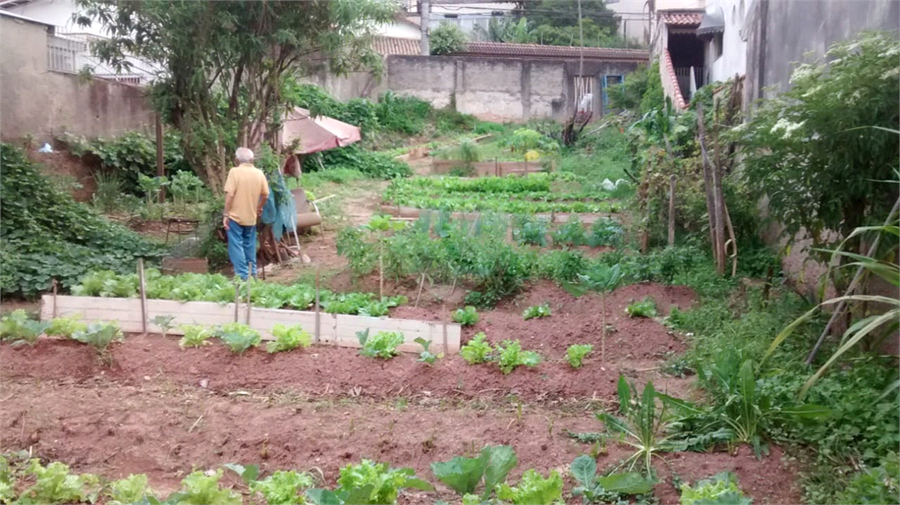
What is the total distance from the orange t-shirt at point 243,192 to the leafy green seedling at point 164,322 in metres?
2.70

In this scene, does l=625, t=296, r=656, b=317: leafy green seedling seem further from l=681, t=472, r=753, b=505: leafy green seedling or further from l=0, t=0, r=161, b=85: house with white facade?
l=0, t=0, r=161, b=85: house with white facade

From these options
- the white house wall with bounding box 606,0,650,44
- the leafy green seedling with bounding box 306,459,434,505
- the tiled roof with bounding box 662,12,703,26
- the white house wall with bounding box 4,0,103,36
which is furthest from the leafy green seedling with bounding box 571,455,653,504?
the white house wall with bounding box 606,0,650,44

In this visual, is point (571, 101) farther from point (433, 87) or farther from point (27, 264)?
point (27, 264)

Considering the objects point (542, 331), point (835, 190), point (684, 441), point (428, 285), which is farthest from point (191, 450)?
point (835, 190)

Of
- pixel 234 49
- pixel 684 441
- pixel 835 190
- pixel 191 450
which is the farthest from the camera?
pixel 234 49

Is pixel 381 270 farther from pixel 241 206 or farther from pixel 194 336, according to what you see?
pixel 194 336

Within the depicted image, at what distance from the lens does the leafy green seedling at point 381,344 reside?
601cm

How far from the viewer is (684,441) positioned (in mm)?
4527

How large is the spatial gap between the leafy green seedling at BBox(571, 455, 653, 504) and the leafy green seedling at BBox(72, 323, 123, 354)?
358 cm

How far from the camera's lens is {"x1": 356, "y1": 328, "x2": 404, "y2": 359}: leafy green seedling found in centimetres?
601

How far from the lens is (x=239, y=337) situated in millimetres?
6094

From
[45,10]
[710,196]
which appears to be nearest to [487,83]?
[45,10]

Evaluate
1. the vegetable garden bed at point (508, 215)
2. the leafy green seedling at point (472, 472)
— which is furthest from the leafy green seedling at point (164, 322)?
the vegetable garden bed at point (508, 215)

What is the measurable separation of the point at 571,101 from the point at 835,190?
84.8 ft
